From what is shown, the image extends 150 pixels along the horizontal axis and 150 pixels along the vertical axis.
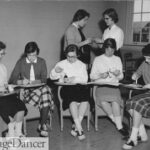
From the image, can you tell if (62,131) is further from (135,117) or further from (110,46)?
(110,46)

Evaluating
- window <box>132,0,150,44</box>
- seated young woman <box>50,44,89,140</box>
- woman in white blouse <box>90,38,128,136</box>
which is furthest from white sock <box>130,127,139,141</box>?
window <box>132,0,150,44</box>

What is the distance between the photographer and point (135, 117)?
3311mm

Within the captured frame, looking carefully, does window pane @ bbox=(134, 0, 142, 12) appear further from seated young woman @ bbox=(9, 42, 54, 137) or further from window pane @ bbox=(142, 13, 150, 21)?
seated young woman @ bbox=(9, 42, 54, 137)

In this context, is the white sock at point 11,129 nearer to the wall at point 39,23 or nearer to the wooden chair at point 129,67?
the wall at point 39,23

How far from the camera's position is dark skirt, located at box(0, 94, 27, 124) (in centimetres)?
318

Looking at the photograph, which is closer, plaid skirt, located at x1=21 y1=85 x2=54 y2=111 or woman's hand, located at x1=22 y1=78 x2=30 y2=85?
woman's hand, located at x1=22 y1=78 x2=30 y2=85

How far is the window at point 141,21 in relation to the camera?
5766 millimetres

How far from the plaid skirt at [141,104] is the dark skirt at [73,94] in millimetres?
656

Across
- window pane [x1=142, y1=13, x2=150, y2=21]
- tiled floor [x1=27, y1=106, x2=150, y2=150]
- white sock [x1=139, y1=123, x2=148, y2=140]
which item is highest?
window pane [x1=142, y1=13, x2=150, y2=21]

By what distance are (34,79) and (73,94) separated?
1.81ft

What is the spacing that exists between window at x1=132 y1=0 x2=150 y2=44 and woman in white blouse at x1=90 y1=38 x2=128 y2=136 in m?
2.03

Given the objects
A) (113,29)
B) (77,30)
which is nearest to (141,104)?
(113,29)

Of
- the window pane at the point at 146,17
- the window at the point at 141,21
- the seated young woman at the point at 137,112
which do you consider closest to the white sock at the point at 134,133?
the seated young woman at the point at 137,112

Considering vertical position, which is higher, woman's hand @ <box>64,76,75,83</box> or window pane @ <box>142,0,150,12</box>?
window pane @ <box>142,0,150,12</box>
